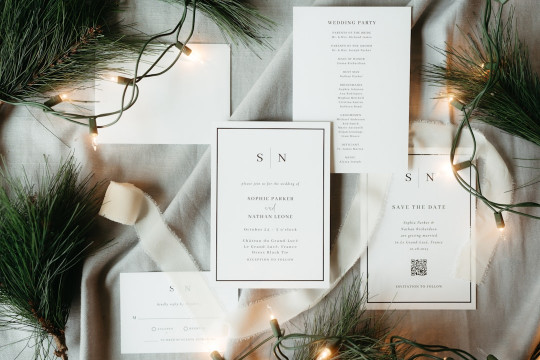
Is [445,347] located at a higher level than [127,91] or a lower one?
lower

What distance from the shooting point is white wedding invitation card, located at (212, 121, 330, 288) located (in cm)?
76

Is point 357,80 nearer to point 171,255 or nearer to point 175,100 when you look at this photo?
point 175,100

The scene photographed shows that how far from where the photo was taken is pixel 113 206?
29.1 inches

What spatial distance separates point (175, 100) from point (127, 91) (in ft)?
0.28

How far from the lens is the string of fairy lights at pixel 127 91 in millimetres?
714

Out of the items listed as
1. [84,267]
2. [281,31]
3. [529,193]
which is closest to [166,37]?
[281,31]

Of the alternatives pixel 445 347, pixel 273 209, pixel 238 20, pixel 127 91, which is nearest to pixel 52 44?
pixel 127 91

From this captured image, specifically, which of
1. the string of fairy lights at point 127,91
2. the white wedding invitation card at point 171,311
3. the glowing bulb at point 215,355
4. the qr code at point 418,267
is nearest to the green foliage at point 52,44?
the string of fairy lights at point 127,91

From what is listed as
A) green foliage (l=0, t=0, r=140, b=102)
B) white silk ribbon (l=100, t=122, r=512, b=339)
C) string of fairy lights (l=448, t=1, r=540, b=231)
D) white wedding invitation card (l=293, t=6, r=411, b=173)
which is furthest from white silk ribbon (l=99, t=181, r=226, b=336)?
string of fairy lights (l=448, t=1, r=540, b=231)

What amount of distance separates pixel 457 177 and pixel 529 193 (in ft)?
0.52

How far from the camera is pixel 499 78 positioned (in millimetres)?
730

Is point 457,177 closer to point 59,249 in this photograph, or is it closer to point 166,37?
point 166,37

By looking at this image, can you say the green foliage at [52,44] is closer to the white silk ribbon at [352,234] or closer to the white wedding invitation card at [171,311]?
the white silk ribbon at [352,234]

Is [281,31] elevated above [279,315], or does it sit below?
above
